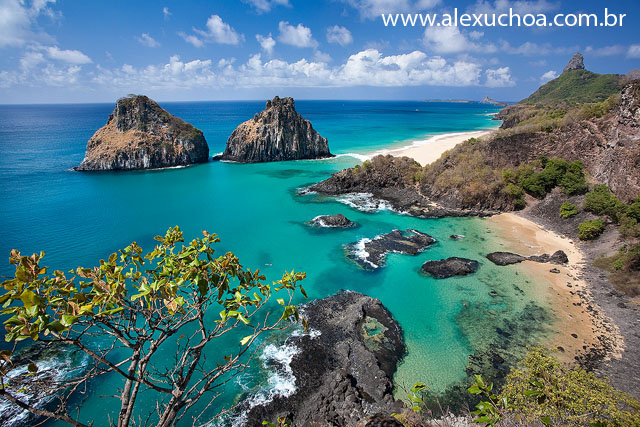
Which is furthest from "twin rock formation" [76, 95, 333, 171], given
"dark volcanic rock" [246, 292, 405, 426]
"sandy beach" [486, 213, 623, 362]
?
"dark volcanic rock" [246, 292, 405, 426]

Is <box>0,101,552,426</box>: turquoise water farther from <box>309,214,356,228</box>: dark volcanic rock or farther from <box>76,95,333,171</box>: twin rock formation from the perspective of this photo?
<box>76,95,333,171</box>: twin rock formation

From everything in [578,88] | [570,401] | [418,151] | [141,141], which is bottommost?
[570,401]

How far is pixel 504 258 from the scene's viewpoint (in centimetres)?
3086

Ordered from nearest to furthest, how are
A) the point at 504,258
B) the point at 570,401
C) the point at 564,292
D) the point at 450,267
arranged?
the point at 570,401
the point at 564,292
the point at 450,267
the point at 504,258

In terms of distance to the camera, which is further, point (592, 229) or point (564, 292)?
point (592, 229)

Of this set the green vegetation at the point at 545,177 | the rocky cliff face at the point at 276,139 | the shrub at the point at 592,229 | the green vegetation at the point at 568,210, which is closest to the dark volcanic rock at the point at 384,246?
the shrub at the point at 592,229

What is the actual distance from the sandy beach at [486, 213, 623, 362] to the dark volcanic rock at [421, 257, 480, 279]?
461 cm

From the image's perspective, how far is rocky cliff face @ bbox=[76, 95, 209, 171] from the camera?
70.7 metres

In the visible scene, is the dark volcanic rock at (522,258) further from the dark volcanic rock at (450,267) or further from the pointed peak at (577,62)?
the pointed peak at (577,62)

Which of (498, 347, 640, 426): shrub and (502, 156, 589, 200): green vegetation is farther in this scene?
(502, 156, 589, 200): green vegetation

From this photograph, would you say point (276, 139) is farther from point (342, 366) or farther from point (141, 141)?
point (342, 366)

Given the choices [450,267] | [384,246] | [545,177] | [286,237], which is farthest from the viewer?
[545,177]

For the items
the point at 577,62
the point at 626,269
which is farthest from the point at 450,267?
the point at 577,62

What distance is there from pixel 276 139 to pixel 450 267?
59.9m
